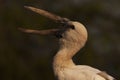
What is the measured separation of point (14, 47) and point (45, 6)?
9.26 ft

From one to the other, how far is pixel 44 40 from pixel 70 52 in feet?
48.5

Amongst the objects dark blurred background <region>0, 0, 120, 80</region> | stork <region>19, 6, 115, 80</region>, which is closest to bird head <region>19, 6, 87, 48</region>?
stork <region>19, 6, 115, 80</region>

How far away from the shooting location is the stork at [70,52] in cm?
1102

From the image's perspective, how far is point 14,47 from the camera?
24953 mm

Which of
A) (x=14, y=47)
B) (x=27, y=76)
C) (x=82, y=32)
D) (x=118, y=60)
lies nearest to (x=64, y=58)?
(x=82, y=32)

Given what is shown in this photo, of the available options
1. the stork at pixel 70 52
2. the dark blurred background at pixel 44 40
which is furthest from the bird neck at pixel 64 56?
the dark blurred background at pixel 44 40

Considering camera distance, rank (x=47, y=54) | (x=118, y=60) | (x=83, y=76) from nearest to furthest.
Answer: (x=83, y=76), (x=47, y=54), (x=118, y=60)

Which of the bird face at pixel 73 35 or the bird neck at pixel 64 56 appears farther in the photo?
the bird neck at pixel 64 56

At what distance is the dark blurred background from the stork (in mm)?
10602

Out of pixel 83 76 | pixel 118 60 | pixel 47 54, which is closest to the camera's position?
pixel 83 76

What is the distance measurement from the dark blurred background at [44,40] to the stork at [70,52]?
34.8ft

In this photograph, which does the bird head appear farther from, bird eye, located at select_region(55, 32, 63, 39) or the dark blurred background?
the dark blurred background

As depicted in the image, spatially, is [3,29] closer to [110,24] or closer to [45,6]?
[45,6]

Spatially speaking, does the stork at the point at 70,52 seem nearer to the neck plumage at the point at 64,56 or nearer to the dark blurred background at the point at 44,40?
the neck plumage at the point at 64,56
